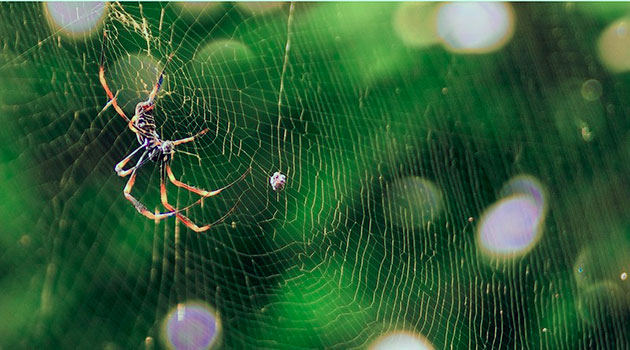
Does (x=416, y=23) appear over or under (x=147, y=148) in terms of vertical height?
over

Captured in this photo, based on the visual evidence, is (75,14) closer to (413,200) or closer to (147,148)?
(147,148)

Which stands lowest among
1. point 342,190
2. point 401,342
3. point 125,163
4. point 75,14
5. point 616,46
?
point 401,342

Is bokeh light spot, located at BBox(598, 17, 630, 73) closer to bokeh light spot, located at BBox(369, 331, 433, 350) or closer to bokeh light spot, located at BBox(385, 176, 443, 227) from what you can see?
bokeh light spot, located at BBox(385, 176, 443, 227)

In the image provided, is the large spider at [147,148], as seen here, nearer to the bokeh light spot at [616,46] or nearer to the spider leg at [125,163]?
the spider leg at [125,163]

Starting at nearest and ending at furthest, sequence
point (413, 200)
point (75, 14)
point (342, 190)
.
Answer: point (75, 14) < point (342, 190) < point (413, 200)

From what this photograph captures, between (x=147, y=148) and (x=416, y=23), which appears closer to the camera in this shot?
(x=147, y=148)

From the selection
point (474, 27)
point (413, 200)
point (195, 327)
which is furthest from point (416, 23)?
point (195, 327)
